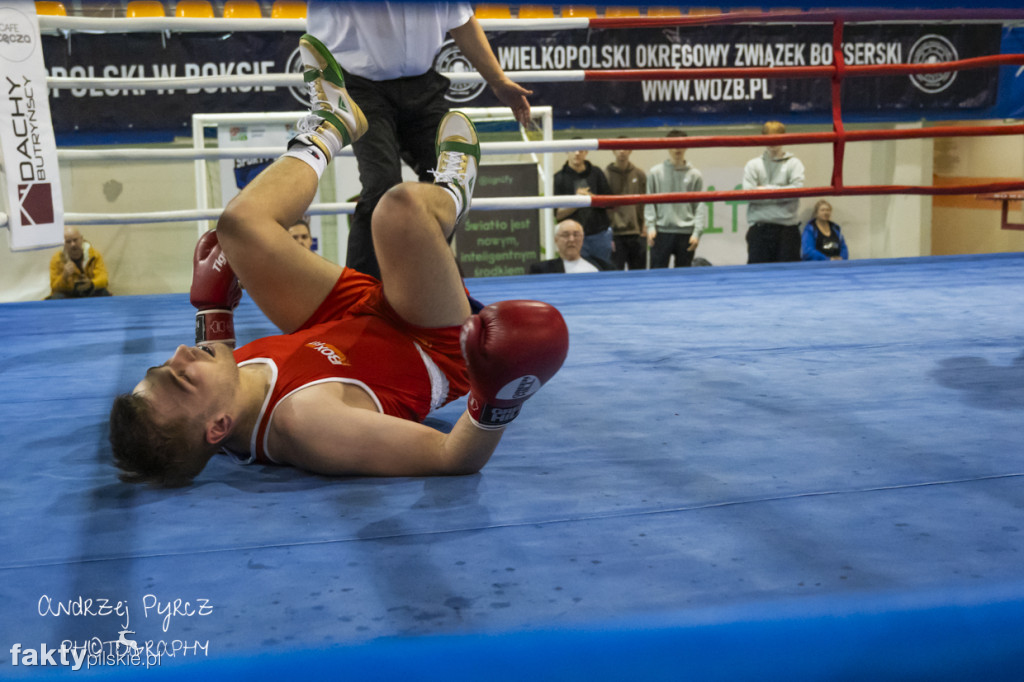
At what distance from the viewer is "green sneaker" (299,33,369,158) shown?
180 centimetres

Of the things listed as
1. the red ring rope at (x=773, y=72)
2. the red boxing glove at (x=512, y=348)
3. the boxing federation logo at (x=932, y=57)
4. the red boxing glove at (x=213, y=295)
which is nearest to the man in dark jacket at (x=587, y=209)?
the red ring rope at (x=773, y=72)

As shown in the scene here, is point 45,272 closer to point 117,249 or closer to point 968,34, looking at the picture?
point 117,249

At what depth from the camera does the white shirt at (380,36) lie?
7.50 ft

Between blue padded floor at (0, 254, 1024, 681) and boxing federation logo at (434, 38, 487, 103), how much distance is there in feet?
10.0

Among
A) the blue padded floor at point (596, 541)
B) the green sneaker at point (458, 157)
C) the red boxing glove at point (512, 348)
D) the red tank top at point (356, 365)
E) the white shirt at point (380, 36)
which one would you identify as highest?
the white shirt at point (380, 36)

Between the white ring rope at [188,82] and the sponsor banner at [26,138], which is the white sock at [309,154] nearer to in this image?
the sponsor banner at [26,138]

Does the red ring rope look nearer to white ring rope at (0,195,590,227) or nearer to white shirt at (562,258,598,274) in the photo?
white ring rope at (0,195,590,227)

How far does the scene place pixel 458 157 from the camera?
1866 mm

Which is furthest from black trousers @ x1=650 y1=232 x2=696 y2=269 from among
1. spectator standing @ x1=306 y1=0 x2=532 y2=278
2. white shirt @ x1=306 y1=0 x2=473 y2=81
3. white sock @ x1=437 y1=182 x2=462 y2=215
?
white sock @ x1=437 y1=182 x2=462 y2=215

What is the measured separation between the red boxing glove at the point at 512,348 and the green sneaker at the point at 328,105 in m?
0.79

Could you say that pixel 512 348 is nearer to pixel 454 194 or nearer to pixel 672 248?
pixel 454 194

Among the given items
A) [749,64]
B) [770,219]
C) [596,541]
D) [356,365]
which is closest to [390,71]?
[356,365]

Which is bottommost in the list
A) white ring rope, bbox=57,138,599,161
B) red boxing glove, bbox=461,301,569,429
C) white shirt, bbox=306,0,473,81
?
red boxing glove, bbox=461,301,569,429

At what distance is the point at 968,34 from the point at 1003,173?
3.40m
